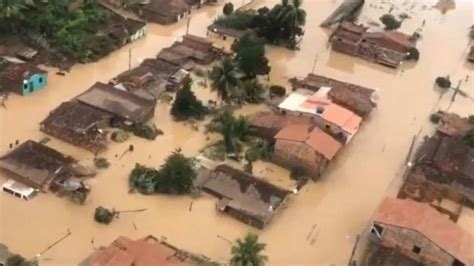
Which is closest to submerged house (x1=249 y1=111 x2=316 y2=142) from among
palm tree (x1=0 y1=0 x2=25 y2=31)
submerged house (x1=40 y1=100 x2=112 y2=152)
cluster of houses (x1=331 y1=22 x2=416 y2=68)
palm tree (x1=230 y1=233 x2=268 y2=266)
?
submerged house (x1=40 y1=100 x2=112 y2=152)

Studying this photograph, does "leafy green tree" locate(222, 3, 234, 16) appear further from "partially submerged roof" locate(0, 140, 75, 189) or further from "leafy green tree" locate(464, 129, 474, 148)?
"partially submerged roof" locate(0, 140, 75, 189)

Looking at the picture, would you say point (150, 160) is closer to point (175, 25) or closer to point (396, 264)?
point (396, 264)

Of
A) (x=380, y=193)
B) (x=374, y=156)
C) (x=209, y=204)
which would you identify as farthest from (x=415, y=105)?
(x=209, y=204)

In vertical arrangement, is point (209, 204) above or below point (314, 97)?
below

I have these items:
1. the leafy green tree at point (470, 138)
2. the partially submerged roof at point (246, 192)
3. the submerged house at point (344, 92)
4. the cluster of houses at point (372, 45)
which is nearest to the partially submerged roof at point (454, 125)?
the leafy green tree at point (470, 138)

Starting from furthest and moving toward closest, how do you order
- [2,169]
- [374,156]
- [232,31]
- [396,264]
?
[232,31]
[374,156]
[2,169]
[396,264]

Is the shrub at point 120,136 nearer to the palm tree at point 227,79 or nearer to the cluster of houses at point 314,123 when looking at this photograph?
the palm tree at point 227,79
